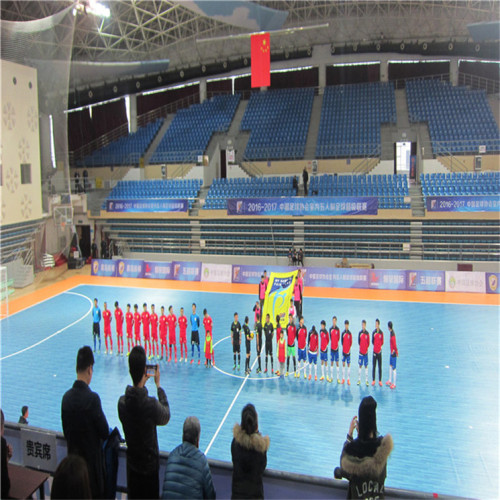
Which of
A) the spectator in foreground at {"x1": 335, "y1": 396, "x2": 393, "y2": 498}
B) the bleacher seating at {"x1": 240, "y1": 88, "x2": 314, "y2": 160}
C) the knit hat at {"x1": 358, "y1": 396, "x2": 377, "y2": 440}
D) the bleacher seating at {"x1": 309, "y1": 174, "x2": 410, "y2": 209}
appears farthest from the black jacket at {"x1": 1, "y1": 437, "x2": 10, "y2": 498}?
the bleacher seating at {"x1": 240, "y1": 88, "x2": 314, "y2": 160}

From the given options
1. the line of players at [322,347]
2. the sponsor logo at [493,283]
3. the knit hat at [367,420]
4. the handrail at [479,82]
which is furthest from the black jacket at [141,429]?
the handrail at [479,82]

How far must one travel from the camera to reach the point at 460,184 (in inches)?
917

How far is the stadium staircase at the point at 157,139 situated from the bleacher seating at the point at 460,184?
16.3 m

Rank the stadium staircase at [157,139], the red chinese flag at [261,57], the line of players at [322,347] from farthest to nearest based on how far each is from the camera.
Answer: the stadium staircase at [157,139] < the red chinese flag at [261,57] < the line of players at [322,347]

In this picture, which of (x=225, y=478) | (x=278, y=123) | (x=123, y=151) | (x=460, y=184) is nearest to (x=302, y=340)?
(x=225, y=478)

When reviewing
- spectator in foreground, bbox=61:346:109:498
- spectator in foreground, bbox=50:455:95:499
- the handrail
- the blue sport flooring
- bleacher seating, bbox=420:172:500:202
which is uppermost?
the handrail

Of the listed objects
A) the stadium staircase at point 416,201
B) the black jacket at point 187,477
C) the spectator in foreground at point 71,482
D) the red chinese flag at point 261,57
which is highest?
the red chinese flag at point 261,57

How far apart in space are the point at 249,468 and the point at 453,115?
27.6 metres

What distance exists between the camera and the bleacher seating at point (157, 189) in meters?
27.2

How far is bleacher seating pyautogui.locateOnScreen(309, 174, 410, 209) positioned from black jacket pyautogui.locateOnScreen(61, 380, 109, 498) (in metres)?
20.8

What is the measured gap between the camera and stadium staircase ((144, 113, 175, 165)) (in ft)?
104

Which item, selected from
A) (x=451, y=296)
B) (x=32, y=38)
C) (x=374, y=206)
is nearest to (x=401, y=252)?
(x=374, y=206)

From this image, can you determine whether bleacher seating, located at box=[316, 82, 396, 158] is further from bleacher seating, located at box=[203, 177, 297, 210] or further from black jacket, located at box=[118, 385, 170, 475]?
Answer: black jacket, located at box=[118, 385, 170, 475]

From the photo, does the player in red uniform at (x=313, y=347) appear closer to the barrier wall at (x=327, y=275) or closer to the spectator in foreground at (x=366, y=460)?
the spectator in foreground at (x=366, y=460)
